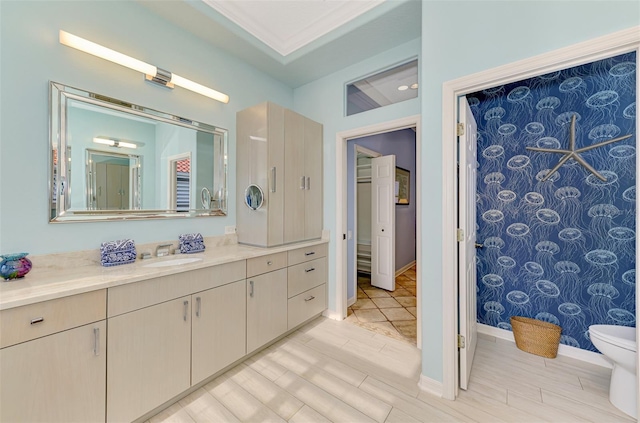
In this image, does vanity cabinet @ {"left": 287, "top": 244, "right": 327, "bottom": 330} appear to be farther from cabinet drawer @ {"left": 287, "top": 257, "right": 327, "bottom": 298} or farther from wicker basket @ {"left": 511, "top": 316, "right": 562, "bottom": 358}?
wicker basket @ {"left": 511, "top": 316, "right": 562, "bottom": 358}

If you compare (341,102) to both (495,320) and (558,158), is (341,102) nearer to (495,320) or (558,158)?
(558,158)

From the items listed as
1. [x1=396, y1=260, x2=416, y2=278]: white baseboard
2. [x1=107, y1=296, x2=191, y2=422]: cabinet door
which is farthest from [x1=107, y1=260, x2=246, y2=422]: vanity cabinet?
[x1=396, y1=260, x2=416, y2=278]: white baseboard

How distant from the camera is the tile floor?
262 centimetres

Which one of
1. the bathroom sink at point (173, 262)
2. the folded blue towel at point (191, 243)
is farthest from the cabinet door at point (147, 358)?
the folded blue towel at point (191, 243)

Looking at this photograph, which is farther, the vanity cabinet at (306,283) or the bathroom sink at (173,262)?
the vanity cabinet at (306,283)

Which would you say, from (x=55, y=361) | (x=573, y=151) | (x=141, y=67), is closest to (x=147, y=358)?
(x=55, y=361)

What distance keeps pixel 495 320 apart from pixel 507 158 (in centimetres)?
161

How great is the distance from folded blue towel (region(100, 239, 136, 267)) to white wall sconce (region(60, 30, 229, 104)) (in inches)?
49.1

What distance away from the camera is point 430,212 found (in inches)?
69.8

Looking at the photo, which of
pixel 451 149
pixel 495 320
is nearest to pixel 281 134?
pixel 451 149

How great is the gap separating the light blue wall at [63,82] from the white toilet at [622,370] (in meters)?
3.07

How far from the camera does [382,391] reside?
1751 millimetres

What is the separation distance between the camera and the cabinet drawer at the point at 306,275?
2449mm

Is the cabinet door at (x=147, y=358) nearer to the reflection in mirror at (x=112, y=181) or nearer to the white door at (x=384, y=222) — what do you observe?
the reflection in mirror at (x=112, y=181)
